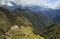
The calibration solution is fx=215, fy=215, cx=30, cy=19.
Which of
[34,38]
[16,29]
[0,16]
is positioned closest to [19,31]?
[16,29]

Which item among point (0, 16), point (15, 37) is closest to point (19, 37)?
point (15, 37)

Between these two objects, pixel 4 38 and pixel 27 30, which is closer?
pixel 4 38

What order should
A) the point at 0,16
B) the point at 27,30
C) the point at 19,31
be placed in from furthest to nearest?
the point at 0,16, the point at 27,30, the point at 19,31

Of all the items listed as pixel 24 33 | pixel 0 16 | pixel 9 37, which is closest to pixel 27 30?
pixel 24 33

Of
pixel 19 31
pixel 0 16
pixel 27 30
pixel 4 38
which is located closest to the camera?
pixel 4 38

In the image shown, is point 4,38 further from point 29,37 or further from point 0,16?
point 0,16

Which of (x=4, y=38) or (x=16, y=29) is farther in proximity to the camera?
(x=16, y=29)

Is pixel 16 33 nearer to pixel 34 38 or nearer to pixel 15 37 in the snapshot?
pixel 15 37
